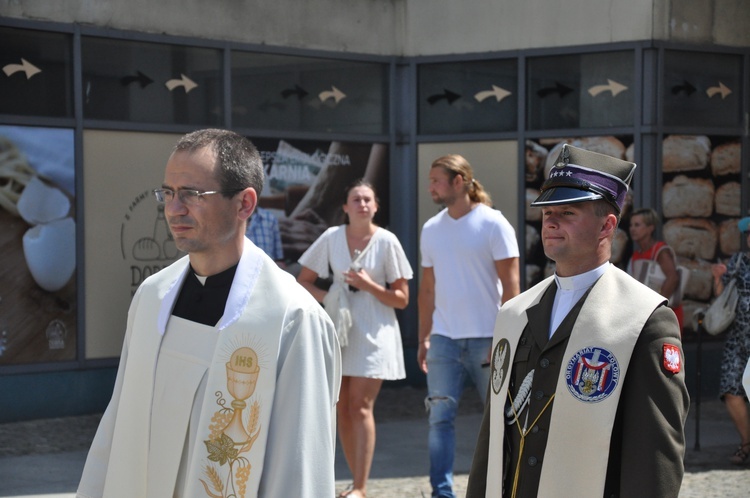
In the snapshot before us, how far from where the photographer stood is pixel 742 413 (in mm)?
8406

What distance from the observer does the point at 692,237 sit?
11203 millimetres

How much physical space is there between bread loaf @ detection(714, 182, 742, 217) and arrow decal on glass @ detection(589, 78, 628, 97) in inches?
54.5

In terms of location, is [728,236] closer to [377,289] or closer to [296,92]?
[296,92]

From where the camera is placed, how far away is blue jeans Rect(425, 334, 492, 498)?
651 centimetres

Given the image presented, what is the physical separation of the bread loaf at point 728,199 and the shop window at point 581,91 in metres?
1.19

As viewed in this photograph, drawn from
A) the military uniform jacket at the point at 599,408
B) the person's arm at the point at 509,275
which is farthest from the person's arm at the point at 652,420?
the person's arm at the point at 509,275

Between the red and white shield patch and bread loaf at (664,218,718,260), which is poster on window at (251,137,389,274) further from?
the red and white shield patch

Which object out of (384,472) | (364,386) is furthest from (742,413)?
(364,386)

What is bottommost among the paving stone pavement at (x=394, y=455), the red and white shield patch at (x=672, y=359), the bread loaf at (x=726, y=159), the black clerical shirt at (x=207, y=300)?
the paving stone pavement at (x=394, y=455)

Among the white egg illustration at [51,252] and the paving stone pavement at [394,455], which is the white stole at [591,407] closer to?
the paving stone pavement at [394,455]

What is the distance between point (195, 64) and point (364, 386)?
4.74 metres

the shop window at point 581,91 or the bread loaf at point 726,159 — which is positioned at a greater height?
the shop window at point 581,91

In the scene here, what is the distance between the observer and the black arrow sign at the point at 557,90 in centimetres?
1125

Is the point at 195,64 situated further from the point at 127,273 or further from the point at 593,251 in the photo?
the point at 593,251
